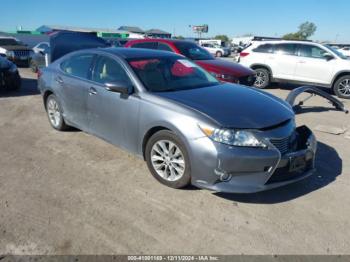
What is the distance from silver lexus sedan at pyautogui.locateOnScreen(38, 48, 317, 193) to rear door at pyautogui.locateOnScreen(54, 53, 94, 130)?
0.06 ft

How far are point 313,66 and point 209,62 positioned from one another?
153 inches

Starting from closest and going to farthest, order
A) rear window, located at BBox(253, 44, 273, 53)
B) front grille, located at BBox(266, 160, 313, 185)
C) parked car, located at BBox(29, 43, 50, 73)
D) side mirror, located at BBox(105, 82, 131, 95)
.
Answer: front grille, located at BBox(266, 160, 313, 185), side mirror, located at BBox(105, 82, 131, 95), rear window, located at BBox(253, 44, 273, 53), parked car, located at BBox(29, 43, 50, 73)

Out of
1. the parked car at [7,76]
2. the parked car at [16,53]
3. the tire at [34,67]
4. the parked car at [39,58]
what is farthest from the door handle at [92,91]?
the parked car at [16,53]

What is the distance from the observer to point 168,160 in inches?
145

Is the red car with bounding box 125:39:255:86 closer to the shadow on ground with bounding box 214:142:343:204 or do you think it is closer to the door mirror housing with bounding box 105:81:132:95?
the shadow on ground with bounding box 214:142:343:204

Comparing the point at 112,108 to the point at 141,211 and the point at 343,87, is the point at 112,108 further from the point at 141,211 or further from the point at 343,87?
the point at 343,87

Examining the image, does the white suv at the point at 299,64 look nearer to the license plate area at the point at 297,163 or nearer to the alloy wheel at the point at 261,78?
the alloy wheel at the point at 261,78

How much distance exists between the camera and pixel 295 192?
3.74 metres

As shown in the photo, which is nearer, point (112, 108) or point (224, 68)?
point (112, 108)

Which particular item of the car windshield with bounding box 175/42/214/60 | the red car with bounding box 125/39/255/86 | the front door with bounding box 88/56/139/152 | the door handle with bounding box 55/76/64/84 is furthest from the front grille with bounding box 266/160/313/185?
the car windshield with bounding box 175/42/214/60

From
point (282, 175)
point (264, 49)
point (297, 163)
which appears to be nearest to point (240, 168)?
point (282, 175)

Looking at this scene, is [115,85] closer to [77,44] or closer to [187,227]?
[187,227]

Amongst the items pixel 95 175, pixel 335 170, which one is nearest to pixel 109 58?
pixel 95 175

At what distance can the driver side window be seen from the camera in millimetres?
4204
